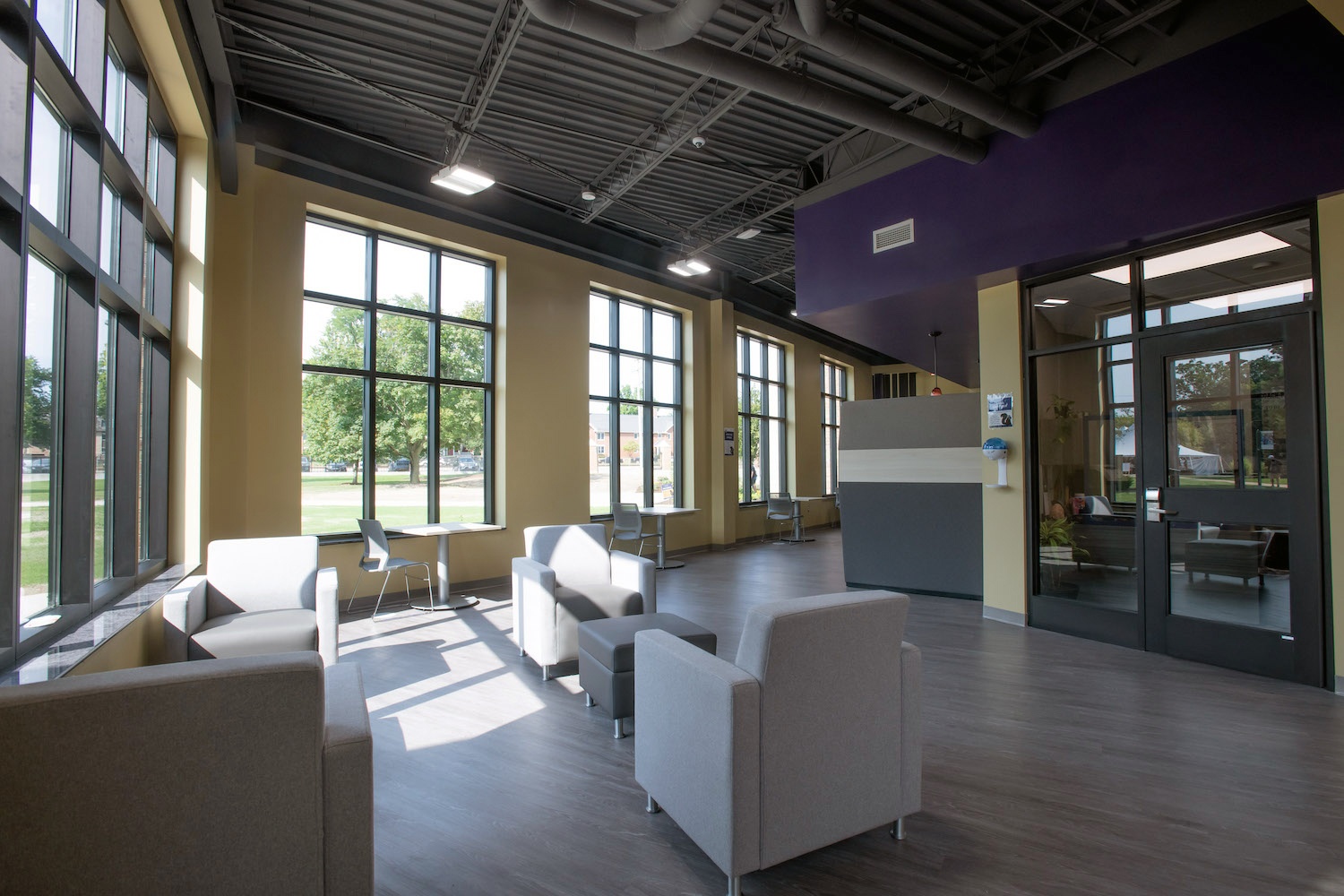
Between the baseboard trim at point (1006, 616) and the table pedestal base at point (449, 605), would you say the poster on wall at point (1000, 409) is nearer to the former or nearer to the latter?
the baseboard trim at point (1006, 616)

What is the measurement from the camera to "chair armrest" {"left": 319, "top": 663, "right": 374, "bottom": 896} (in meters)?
1.73

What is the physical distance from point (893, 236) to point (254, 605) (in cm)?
583

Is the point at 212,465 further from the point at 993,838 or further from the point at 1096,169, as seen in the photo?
the point at 1096,169

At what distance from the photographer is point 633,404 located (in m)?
10.0

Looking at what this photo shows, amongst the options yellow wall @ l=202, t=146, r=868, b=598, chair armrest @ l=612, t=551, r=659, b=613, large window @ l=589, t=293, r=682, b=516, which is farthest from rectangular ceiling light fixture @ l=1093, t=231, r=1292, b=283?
large window @ l=589, t=293, r=682, b=516

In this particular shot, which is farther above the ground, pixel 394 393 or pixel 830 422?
pixel 830 422

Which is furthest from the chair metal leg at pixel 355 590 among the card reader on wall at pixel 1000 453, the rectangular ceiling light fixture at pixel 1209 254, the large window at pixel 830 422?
the large window at pixel 830 422

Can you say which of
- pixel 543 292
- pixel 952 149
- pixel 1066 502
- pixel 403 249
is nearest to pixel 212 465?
pixel 403 249

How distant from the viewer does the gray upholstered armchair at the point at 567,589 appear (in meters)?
4.20

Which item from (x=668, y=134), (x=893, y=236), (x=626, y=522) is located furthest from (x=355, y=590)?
(x=893, y=236)

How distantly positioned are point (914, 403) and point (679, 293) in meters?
4.57

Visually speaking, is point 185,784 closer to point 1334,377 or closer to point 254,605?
point 254,605

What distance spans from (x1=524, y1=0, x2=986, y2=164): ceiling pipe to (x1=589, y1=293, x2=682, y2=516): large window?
4784 millimetres

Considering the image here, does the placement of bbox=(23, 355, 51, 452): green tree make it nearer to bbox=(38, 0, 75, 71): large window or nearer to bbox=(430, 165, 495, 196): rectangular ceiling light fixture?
bbox=(38, 0, 75, 71): large window
